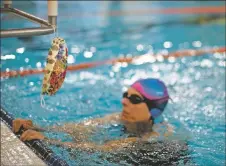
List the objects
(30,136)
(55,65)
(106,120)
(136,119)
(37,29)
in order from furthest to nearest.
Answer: (106,120)
(136,119)
(30,136)
(55,65)
(37,29)

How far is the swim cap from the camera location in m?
3.59

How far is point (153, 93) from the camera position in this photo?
3.61m

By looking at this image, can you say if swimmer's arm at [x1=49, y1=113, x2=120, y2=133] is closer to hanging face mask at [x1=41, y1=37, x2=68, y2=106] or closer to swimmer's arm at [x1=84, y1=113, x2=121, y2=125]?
swimmer's arm at [x1=84, y1=113, x2=121, y2=125]

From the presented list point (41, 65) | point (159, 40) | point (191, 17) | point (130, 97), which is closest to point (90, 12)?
point (191, 17)

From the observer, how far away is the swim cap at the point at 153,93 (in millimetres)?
3594

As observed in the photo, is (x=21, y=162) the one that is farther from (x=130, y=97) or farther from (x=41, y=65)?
(x=41, y=65)

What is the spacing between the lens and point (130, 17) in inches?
485

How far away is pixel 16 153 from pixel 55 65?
40.1 inches

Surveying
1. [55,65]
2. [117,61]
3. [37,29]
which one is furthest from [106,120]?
[117,61]

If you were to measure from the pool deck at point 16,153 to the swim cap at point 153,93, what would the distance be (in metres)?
1.19

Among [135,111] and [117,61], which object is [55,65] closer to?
[135,111]

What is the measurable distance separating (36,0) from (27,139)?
11.1 meters

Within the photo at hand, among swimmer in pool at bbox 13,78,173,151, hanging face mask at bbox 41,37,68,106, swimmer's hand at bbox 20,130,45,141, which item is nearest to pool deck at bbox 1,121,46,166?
swimmer's hand at bbox 20,130,45,141

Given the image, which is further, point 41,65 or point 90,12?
point 90,12
